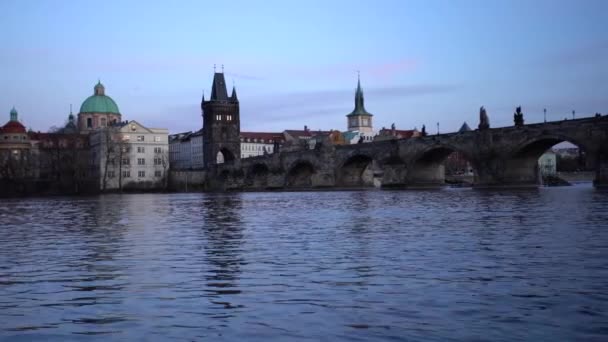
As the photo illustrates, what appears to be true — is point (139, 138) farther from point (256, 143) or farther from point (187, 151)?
point (256, 143)

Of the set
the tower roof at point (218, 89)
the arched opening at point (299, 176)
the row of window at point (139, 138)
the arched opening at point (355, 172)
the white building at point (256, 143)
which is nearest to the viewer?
the arched opening at point (355, 172)

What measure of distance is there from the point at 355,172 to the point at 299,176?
44.3 feet

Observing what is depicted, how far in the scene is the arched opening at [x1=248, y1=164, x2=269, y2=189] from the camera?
114750 millimetres

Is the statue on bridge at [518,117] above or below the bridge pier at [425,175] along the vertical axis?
above

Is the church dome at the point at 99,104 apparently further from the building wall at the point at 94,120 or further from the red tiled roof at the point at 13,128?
the red tiled roof at the point at 13,128

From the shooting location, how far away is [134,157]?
12356 centimetres

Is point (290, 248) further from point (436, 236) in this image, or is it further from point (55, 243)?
point (55, 243)

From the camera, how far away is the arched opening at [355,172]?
9481cm

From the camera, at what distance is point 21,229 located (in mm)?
23078

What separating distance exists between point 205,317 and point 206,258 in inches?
221

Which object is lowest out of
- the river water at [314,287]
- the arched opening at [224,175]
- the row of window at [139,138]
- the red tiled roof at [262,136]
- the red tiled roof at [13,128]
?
the river water at [314,287]

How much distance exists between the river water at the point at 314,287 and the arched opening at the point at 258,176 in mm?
96664

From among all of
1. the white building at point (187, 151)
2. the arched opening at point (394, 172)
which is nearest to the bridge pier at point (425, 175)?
the arched opening at point (394, 172)

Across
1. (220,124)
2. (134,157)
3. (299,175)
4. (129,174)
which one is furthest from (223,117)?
(299,175)
